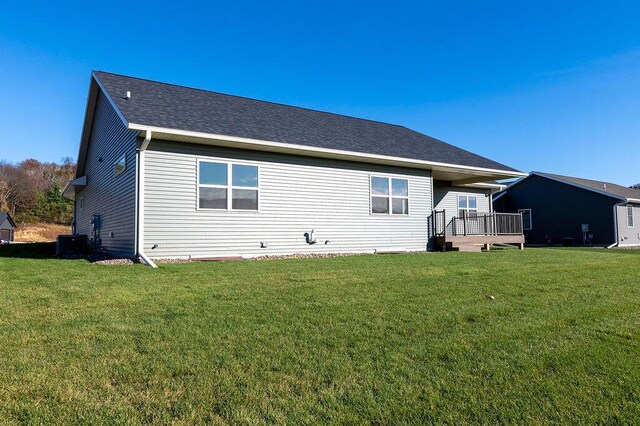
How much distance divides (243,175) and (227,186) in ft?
1.73

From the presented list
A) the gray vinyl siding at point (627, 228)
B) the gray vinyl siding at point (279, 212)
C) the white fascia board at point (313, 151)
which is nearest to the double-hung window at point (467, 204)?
the white fascia board at point (313, 151)

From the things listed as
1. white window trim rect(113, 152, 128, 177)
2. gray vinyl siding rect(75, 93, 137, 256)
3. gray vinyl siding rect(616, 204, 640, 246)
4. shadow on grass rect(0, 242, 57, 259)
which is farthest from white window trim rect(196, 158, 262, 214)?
gray vinyl siding rect(616, 204, 640, 246)

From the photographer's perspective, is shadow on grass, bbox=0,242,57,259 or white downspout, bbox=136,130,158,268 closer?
white downspout, bbox=136,130,158,268

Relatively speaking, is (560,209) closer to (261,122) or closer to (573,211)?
(573,211)

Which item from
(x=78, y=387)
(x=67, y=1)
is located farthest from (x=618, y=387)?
(x=67, y=1)

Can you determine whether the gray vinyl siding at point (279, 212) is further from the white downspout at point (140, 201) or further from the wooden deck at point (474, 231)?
the wooden deck at point (474, 231)

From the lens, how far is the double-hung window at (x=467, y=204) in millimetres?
17403

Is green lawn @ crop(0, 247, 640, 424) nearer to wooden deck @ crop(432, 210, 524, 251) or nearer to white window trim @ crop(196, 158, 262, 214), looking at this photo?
white window trim @ crop(196, 158, 262, 214)

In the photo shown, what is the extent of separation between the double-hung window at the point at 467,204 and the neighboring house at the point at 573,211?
329 inches

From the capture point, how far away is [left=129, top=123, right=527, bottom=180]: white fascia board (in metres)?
8.93

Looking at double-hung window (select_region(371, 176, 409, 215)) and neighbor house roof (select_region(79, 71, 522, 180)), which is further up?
neighbor house roof (select_region(79, 71, 522, 180))

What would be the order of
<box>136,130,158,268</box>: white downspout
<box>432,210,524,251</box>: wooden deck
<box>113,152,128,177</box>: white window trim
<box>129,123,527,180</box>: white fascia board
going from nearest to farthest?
<box>136,130,158,268</box>: white downspout → <box>129,123,527,180</box>: white fascia board → <box>113,152,128,177</box>: white window trim → <box>432,210,524,251</box>: wooden deck

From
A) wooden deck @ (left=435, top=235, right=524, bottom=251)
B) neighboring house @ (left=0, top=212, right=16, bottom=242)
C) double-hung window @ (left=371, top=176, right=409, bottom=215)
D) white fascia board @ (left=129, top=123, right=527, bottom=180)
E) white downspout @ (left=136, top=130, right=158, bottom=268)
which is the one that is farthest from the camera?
neighboring house @ (left=0, top=212, right=16, bottom=242)

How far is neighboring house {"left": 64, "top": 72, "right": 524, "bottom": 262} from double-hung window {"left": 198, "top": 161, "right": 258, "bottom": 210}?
26mm
